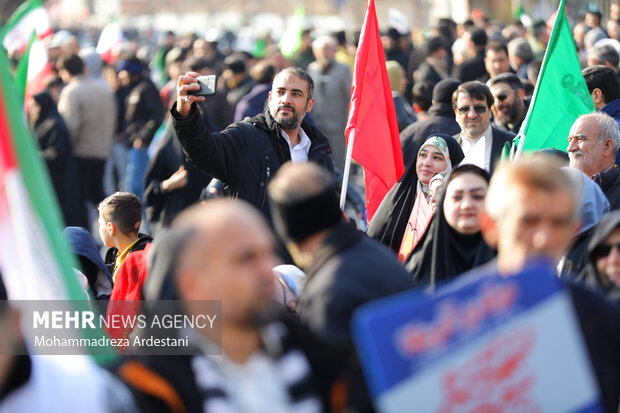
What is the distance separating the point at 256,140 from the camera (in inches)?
236

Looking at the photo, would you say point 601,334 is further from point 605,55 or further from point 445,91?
point 605,55

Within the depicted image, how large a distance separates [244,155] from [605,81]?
3125 mm

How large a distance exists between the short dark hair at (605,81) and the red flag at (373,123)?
1.75 meters

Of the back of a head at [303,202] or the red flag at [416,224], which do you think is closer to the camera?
the back of a head at [303,202]

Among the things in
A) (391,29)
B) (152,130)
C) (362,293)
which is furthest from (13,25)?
(362,293)

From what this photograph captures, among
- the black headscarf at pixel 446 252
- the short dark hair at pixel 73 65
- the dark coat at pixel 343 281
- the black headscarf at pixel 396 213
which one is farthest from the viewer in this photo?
the short dark hair at pixel 73 65

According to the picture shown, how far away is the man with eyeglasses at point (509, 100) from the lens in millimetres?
8117

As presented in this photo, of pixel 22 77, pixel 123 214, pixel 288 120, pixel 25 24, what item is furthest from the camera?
pixel 25 24

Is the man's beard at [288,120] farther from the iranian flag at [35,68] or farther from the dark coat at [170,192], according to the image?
the iranian flag at [35,68]

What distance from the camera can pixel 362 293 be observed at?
325cm

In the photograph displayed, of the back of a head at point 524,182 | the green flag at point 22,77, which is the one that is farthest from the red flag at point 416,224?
the green flag at point 22,77

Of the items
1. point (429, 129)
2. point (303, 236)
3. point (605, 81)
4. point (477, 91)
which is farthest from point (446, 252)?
point (605, 81)

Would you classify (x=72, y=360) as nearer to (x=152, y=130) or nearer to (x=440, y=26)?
(x=152, y=130)

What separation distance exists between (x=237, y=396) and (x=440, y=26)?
15417 mm
